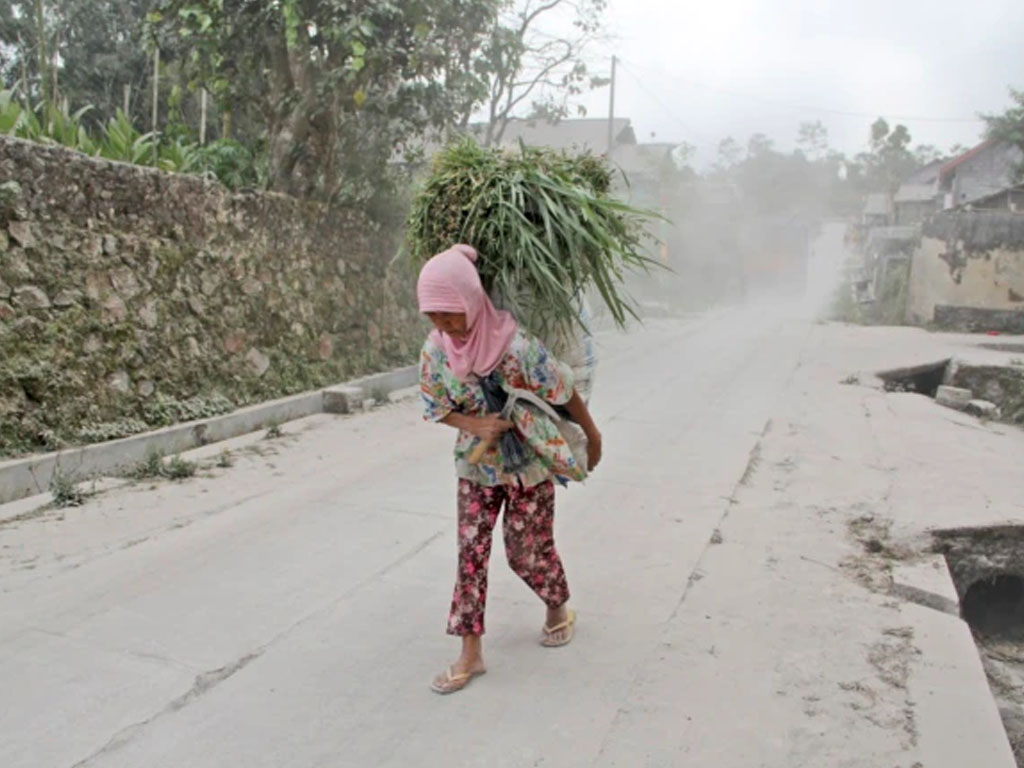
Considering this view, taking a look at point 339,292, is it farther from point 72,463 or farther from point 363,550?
point 363,550

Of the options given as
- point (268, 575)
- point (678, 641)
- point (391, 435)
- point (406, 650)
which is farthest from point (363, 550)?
point (391, 435)

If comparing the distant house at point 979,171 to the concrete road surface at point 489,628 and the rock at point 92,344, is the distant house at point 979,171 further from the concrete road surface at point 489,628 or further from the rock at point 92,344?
the rock at point 92,344

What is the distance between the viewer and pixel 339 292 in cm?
999

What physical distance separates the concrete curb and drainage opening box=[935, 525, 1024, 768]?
5.33 meters

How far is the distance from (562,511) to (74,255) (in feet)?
13.0

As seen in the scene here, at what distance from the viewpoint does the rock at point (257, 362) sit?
823 cm

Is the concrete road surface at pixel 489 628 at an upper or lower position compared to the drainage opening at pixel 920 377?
upper

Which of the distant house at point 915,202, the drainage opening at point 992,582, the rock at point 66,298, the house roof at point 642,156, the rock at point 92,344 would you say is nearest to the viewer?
the drainage opening at point 992,582

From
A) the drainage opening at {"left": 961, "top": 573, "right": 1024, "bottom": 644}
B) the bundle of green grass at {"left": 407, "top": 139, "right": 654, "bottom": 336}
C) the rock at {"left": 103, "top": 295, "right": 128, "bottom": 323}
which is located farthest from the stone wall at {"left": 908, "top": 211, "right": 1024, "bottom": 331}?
the bundle of green grass at {"left": 407, "top": 139, "right": 654, "bottom": 336}

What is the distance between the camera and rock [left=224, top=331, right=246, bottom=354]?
312 inches

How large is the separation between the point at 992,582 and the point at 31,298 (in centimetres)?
631

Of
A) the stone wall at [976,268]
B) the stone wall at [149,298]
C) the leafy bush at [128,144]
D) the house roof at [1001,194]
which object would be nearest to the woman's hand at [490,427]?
the stone wall at [149,298]

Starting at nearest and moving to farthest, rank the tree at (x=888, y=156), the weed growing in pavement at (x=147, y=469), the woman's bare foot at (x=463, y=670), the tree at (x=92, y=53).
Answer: the woman's bare foot at (x=463, y=670), the weed growing in pavement at (x=147, y=469), the tree at (x=92, y=53), the tree at (x=888, y=156)

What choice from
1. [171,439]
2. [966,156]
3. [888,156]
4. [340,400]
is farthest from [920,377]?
[888,156]
